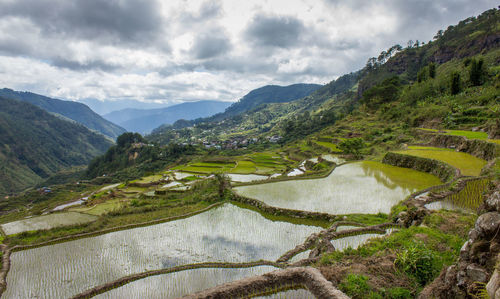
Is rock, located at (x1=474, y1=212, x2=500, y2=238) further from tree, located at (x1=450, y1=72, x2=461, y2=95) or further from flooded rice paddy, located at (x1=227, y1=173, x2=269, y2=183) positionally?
tree, located at (x1=450, y1=72, x2=461, y2=95)

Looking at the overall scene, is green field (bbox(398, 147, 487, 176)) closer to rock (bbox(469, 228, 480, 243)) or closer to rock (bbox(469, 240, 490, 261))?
rock (bbox(469, 228, 480, 243))

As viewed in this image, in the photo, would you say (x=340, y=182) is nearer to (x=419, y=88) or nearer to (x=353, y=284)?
(x=353, y=284)

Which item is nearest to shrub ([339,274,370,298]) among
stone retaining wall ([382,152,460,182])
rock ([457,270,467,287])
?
rock ([457,270,467,287])

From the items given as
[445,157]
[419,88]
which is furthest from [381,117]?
[445,157]

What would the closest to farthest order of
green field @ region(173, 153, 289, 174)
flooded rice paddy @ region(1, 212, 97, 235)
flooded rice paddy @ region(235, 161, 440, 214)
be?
flooded rice paddy @ region(235, 161, 440, 214)
flooded rice paddy @ region(1, 212, 97, 235)
green field @ region(173, 153, 289, 174)

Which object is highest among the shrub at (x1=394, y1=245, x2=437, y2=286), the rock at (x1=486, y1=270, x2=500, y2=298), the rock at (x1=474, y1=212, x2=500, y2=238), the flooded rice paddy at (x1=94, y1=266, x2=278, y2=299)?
the rock at (x1=474, y1=212, x2=500, y2=238)

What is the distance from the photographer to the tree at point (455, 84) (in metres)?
38.1

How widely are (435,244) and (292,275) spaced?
459 centimetres

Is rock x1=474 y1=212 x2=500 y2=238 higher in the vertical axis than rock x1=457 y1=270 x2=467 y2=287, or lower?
higher

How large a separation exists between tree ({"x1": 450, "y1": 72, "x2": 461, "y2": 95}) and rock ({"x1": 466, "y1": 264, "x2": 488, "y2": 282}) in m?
47.3

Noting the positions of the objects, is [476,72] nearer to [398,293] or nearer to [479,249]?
[479,249]

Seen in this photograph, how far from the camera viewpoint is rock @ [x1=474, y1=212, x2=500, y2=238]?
4.10 meters

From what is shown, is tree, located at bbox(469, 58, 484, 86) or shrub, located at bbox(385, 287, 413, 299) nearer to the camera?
shrub, located at bbox(385, 287, 413, 299)

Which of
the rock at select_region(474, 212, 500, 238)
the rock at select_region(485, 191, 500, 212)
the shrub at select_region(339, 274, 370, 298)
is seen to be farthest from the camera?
the shrub at select_region(339, 274, 370, 298)
